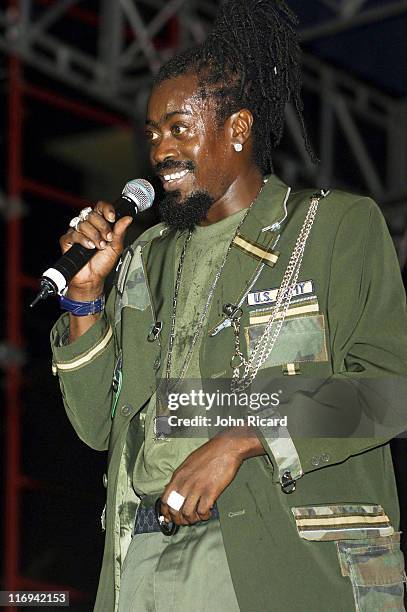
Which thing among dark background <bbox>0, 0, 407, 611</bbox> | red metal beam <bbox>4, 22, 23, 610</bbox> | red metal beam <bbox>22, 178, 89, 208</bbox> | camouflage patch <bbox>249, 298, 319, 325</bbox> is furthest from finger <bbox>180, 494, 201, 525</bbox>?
red metal beam <bbox>22, 178, 89, 208</bbox>

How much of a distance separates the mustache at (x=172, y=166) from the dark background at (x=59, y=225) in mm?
3270

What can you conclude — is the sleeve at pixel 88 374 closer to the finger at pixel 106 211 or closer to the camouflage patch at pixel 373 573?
the finger at pixel 106 211

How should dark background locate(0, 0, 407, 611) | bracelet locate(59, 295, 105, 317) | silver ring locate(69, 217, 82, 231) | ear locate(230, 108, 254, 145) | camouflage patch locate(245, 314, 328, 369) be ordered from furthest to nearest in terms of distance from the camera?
dark background locate(0, 0, 407, 611) → ear locate(230, 108, 254, 145) → bracelet locate(59, 295, 105, 317) → silver ring locate(69, 217, 82, 231) → camouflage patch locate(245, 314, 328, 369)

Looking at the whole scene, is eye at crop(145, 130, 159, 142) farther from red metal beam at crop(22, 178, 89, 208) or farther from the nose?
red metal beam at crop(22, 178, 89, 208)

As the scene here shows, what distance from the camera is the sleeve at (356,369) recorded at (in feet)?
8.59

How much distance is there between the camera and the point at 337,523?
8.71ft

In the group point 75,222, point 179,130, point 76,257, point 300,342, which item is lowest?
point 300,342

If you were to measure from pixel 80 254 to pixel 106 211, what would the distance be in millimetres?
127

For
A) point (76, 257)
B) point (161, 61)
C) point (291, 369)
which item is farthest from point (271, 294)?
point (161, 61)

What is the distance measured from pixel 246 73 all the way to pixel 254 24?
13cm

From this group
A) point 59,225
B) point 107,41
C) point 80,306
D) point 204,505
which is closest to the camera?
point 204,505

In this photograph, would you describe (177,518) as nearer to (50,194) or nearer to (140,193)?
(140,193)

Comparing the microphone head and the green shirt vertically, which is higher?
the microphone head

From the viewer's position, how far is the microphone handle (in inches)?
108
